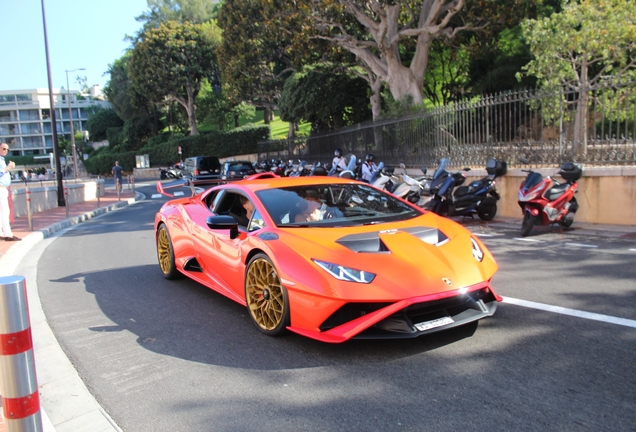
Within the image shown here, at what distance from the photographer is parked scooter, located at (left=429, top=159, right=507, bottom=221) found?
11.0m

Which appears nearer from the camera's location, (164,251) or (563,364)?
(563,364)

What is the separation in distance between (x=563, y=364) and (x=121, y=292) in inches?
199

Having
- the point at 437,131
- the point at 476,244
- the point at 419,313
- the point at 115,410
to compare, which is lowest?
the point at 115,410

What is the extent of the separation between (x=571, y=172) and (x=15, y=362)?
9.13 metres

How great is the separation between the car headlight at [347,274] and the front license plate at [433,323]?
1.61 ft

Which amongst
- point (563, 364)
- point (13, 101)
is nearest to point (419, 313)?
point (563, 364)

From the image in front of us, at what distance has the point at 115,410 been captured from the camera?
3588 mm

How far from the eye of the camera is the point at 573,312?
4.88 metres

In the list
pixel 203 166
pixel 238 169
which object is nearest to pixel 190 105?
pixel 203 166

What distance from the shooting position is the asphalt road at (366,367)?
126 inches

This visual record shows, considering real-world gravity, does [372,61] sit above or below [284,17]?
below

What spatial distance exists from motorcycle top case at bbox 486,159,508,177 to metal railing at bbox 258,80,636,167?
61cm

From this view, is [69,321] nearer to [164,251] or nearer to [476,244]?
[164,251]

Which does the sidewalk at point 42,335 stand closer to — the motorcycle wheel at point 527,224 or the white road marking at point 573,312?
the white road marking at point 573,312
